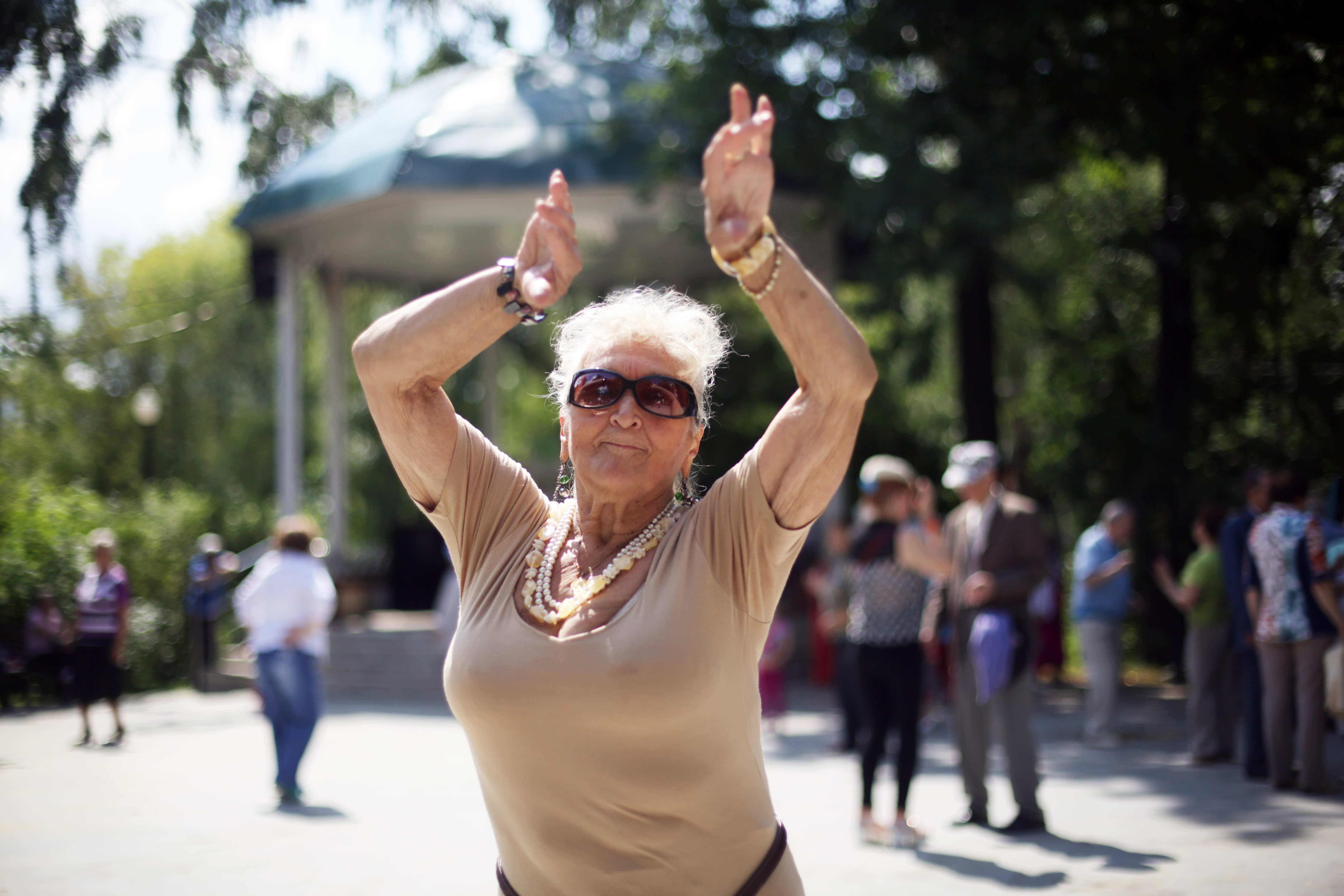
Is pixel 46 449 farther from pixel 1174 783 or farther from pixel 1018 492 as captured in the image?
pixel 1018 492

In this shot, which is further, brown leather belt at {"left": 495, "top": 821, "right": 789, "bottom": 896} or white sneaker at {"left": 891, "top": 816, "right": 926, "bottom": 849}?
white sneaker at {"left": 891, "top": 816, "right": 926, "bottom": 849}

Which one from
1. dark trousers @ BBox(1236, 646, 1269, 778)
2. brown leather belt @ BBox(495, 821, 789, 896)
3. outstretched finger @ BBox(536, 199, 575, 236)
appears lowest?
dark trousers @ BBox(1236, 646, 1269, 778)

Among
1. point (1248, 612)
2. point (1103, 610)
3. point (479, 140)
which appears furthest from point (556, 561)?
point (479, 140)

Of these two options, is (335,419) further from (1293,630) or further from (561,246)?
(561,246)

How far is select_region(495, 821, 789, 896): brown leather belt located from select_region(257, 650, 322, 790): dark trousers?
20.3ft

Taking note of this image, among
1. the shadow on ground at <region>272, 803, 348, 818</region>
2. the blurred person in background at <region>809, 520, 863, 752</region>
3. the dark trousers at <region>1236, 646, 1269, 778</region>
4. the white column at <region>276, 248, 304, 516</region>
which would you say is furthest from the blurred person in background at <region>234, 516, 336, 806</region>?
the white column at <region>276, 248, 304, 516</region>

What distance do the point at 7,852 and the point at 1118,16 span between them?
11611mm

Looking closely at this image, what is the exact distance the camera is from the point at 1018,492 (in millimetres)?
17641

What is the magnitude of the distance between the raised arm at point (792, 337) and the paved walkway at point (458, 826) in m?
3.89

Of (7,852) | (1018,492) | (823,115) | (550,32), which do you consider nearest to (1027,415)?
(1018,492)

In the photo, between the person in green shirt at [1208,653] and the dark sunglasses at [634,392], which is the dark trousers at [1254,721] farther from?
the dark sunglasses at [634,392]

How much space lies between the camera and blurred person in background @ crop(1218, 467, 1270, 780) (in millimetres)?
8492

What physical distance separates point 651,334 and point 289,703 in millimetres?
6561

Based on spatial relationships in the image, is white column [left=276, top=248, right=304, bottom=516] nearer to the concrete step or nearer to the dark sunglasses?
the concrete step
